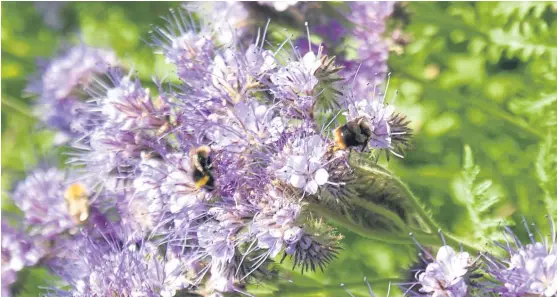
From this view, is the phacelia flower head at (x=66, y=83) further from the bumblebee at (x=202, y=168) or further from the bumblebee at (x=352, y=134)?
the bumblebee at (x=352, y=134)

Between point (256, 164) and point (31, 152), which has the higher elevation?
point (256, 164)

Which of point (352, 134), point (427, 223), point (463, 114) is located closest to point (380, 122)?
point (352, 134)

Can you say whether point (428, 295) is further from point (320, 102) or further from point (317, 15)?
point (317, 15)

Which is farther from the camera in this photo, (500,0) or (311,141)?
(500,0)

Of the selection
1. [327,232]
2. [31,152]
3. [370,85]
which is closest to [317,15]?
[370,85]

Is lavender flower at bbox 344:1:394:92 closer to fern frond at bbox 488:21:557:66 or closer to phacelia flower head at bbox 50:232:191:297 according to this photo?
fern frond at bbox 488:21:557:66

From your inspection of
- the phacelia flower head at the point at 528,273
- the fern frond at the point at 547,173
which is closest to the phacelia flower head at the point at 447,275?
the phacelia flower head at the point at 528,273
